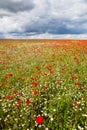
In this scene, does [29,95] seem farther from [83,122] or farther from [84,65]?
[84,65]

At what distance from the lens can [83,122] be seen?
23.0 ft

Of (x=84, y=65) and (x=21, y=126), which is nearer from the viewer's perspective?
(x=21, y=126)

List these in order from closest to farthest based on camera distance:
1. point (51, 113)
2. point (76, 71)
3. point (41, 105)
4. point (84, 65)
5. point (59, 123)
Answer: point (59, 123)
point (51, 113)
point (41, 105)
point (76, 71)
point (84, 65)

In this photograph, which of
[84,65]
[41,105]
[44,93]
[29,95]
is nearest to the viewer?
[41,105]

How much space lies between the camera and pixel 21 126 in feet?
22.7

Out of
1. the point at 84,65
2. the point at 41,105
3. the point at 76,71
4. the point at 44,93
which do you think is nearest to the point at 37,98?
the point at 41,105

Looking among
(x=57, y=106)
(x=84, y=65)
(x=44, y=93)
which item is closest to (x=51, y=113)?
(x=57, y=106)

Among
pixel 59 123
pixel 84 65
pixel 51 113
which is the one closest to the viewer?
pixel 59 123

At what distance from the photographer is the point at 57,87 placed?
10141 millimetres

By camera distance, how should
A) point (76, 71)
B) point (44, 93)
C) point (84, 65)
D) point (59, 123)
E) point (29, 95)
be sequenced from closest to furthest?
point (59, 123), point (29, 95), point (44, 93), point (76, 71), point (84, 65)

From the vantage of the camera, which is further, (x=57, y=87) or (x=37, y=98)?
(x=57, y=87)

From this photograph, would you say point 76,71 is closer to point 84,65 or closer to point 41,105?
point 84,65

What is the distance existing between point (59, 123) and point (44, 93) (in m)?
2.96

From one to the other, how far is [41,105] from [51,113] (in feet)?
3.12
